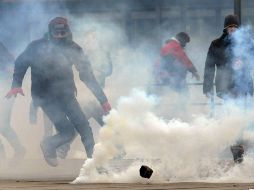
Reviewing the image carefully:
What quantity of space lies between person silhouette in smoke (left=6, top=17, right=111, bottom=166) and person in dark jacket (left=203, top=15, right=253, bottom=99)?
1.39m

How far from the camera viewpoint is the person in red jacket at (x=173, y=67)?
14.7 metres

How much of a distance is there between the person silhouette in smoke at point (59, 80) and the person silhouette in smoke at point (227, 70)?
1383 mm

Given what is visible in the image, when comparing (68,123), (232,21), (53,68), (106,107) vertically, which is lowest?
(68,123)

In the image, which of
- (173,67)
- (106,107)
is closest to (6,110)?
(106,107)

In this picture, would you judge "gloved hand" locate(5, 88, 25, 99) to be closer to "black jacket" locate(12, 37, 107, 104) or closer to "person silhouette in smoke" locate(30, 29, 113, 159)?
"black jacket" locate(12, 37, 107, 104)

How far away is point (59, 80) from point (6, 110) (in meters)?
1.05

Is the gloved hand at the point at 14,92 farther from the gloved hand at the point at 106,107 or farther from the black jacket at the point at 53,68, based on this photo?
the gloved hand at the point at 106,107

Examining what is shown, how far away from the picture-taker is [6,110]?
47.8 ft

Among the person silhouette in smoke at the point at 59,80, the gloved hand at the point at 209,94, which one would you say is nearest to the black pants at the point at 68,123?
the person silhouette in smoke at the point at 59,80

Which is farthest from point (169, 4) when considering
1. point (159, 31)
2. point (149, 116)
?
point (149, 116)

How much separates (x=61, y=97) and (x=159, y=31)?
295 cm

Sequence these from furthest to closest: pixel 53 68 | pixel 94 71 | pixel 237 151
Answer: pixel 94 71 → pixel 53 68 → pixel 237 151

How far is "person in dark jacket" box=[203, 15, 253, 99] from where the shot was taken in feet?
41.9

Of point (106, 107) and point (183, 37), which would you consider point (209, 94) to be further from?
point (183, 37)
